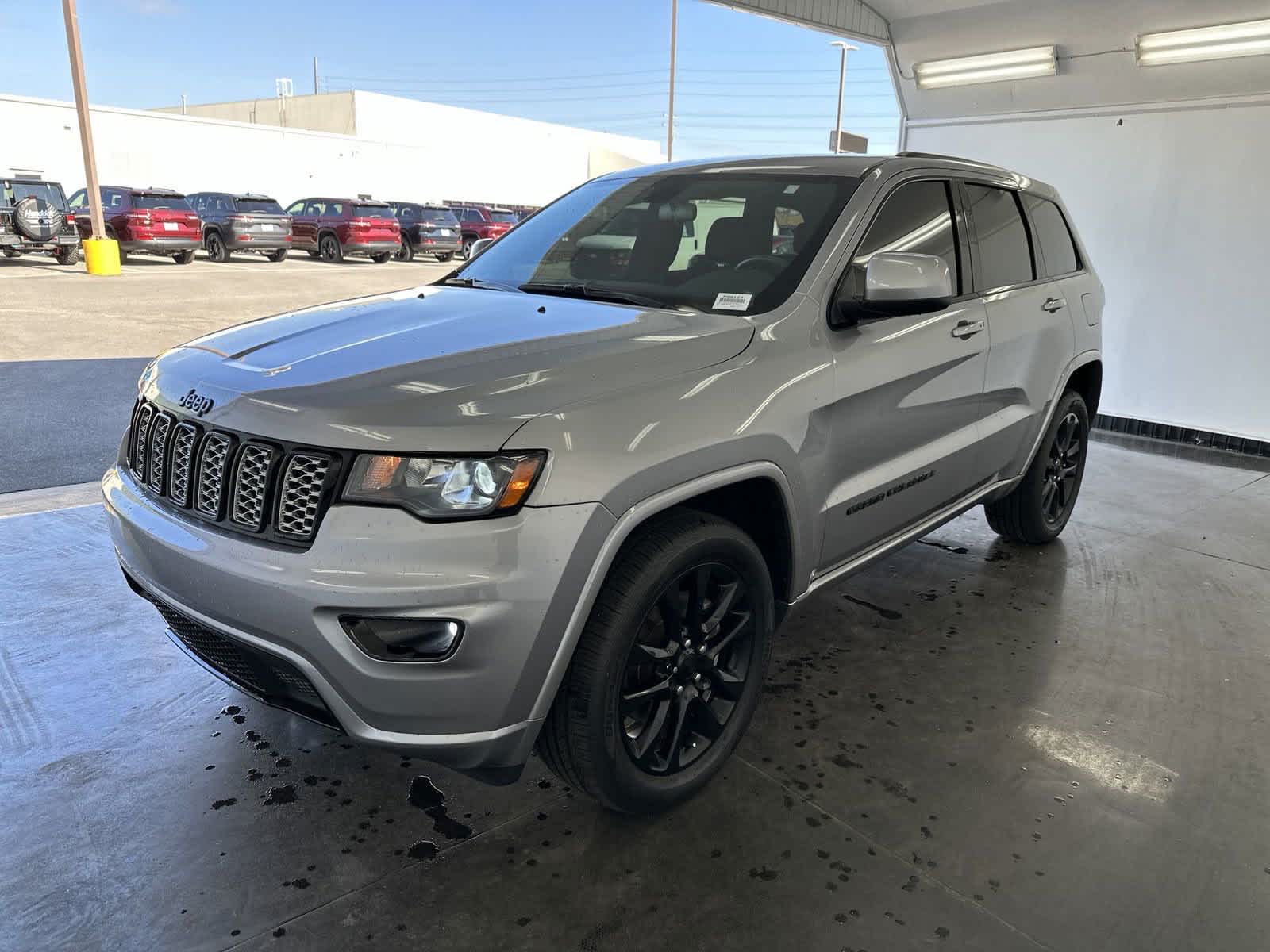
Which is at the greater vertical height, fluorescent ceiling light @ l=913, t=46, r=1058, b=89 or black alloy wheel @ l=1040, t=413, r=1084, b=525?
fluorescent ceiling light @ l=913, t=46, r=1058, b=89

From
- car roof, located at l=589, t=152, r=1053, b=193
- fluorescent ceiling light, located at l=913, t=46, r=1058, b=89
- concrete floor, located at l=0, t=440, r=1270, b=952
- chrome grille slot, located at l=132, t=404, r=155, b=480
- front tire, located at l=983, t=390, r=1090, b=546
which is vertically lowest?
concrete floor, located at l=0, t=440, r=1270, b=952

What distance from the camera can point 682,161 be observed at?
3.64 meters

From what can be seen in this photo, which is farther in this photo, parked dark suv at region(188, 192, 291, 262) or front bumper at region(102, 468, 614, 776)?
parked dark suv at region(188, 192, 291, 262)

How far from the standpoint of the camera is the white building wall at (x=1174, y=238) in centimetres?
686

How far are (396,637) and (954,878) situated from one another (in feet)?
4.92

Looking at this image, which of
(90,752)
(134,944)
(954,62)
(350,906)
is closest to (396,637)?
(350,906)

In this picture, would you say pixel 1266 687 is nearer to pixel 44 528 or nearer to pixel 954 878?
pixel 954 878

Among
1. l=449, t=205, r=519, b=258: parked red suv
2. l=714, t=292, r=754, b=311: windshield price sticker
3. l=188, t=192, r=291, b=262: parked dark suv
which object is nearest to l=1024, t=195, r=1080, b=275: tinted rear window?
l=714, t=292, r=754, b=311: windshield price sticker

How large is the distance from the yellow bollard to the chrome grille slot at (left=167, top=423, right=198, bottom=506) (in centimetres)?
1837

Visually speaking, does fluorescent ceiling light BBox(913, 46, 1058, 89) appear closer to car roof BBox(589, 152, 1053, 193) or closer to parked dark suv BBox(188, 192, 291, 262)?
car roof BBox(589, 152, 1053, 193)

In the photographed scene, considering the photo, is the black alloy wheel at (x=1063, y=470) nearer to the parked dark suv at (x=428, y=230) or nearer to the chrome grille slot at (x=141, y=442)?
the chrome grille slot at (x=141, y=442)

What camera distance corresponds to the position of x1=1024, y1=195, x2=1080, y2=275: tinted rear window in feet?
13.9

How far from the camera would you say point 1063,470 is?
185 inches

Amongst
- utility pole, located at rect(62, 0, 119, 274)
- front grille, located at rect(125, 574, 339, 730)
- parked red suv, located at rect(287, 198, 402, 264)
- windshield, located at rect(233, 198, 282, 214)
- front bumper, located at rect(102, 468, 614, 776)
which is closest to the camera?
front bumper, located at rect(102, 468, 614, 776)
